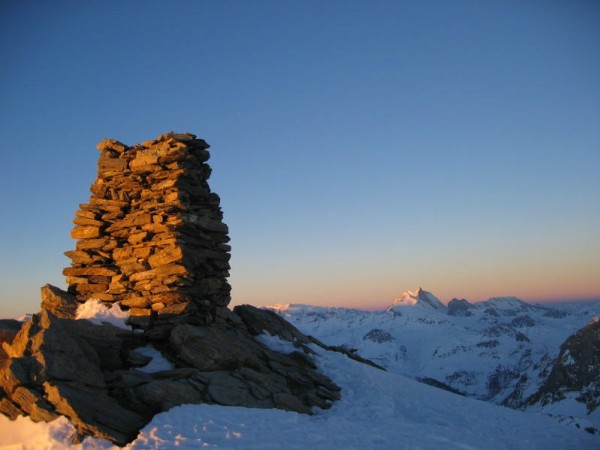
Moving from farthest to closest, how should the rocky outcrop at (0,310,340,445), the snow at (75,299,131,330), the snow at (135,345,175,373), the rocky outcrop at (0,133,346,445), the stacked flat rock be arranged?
1. the stacked flat rock
2. the snow at (75,299,131,330)
3. the snow at (135,345,175,373)
4. the rocky outcrop at (0,133,346,445)
5. the rocky outcrop at (0,310,340,445)

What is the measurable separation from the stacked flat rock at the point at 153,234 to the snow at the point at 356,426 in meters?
8.26

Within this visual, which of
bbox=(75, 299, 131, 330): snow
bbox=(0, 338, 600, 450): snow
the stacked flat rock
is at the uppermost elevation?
the stacked flat rock

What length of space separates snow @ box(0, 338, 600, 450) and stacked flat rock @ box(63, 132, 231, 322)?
27.1 feet

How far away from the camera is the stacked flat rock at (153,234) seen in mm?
24969

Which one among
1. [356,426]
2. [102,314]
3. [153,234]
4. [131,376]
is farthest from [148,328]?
[356,426]

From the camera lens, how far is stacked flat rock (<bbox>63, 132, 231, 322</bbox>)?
24969 millimetres

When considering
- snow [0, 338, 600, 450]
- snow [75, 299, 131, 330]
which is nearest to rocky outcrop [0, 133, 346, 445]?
snow [75, 299, 131, 330]

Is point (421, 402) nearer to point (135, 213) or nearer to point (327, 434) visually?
point (327, 434)

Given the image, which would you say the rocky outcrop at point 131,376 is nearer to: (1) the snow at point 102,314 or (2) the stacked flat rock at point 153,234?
(1) the snow at point 102,314

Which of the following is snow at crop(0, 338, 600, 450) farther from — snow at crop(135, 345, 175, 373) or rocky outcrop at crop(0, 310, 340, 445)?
snow at crop(135, 345, 175, 373)

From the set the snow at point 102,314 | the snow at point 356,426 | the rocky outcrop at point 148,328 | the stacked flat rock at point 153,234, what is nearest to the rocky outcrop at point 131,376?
the rocky outcrop at point 148,328

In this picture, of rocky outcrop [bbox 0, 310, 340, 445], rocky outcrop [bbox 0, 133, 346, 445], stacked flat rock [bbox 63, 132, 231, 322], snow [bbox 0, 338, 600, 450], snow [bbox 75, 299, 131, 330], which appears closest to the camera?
snow [bbox 0, 338, 600, 450]

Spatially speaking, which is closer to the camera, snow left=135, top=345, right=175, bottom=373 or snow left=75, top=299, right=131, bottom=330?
snow left=135, top=345, right=175, bottom=373

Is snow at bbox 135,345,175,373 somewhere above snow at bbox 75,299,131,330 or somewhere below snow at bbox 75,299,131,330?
below
